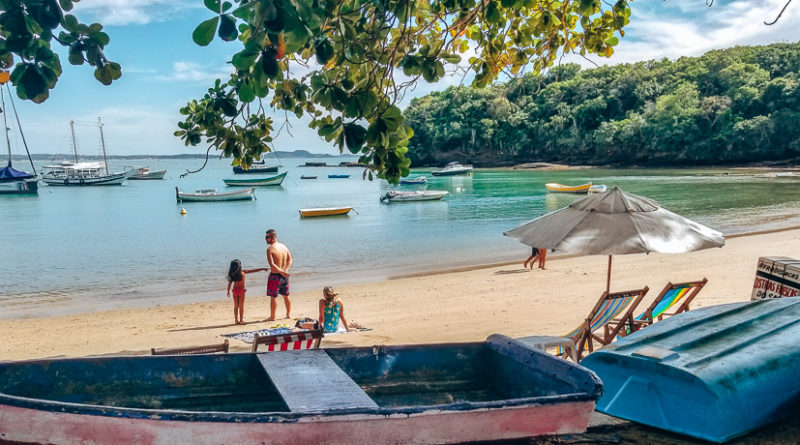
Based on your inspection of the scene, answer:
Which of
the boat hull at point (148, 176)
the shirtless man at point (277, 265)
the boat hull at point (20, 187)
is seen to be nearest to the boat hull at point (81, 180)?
the boat hull at point (20, 187)

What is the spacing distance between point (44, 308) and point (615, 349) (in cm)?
1554

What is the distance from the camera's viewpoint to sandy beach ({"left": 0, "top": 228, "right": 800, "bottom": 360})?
10.3 metres

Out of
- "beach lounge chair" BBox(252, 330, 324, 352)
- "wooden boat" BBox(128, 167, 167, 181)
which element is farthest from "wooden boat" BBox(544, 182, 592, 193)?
"wooden boat" BBox(128, 167, 167, 181)

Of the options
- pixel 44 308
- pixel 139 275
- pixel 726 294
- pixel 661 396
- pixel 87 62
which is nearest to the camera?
pixel 87 62

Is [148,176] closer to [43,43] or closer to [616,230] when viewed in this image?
[616,230]

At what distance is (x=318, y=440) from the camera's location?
11.5 ft

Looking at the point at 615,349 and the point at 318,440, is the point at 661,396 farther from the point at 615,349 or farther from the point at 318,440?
the point at 318,440

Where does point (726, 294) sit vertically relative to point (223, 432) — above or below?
below

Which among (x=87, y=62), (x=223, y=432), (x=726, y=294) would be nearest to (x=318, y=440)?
(x=223, y=432)

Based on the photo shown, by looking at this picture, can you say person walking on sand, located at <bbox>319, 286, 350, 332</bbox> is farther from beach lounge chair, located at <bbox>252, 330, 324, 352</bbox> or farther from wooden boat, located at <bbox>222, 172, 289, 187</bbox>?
wooden boat, located at <bbox>222, 172, 289, 187</bbox>

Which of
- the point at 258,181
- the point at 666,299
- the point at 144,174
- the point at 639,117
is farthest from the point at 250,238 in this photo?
the point at 144,174

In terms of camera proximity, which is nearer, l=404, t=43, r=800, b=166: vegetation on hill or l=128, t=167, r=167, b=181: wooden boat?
l=404, t=43, r=800, b=166: vegetation on hill

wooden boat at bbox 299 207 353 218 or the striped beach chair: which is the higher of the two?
the striped beach chair

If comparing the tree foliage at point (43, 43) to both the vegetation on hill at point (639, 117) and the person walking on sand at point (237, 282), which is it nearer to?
the person walking on sand at point (237, 282)
